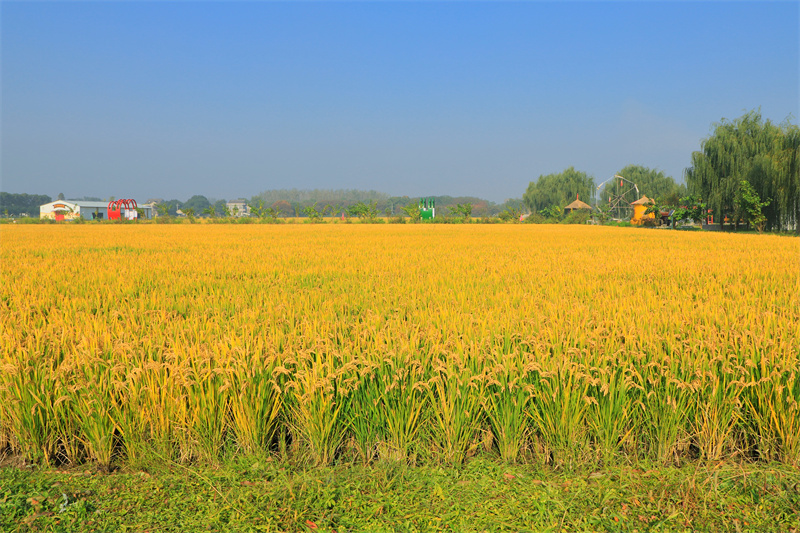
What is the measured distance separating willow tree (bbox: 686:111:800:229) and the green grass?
106 ft

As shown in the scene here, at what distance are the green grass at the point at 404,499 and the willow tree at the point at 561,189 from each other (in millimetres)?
91733

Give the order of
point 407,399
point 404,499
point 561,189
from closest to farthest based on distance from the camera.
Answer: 1. point 404,499
2. point 407,399
3. point 561,189

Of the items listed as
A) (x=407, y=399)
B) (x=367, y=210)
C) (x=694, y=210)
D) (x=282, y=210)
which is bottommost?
(x=407, y=399)

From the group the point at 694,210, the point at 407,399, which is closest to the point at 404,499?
the point at 407,399

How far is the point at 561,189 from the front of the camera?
92.3m

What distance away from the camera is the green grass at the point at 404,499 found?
193 centimetres

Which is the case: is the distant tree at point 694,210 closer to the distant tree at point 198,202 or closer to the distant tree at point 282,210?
the distant tree at point 282,210

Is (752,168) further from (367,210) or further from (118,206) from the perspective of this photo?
(118,206)

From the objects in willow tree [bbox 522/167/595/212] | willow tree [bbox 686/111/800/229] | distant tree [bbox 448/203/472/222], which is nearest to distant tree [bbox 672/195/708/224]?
willow tree [bbox 686/111/800/229]

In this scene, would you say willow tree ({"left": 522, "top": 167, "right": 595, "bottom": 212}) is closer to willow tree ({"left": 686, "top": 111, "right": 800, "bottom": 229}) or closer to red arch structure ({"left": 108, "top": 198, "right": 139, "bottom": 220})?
willow tree ({"left": 686, "top": 111, "right": 800, "bottom": 229})

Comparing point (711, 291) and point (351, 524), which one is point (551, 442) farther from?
point (711, 291)

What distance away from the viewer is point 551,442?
2479 mm

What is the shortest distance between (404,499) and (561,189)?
318ft

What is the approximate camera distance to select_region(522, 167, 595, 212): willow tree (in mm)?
90875
